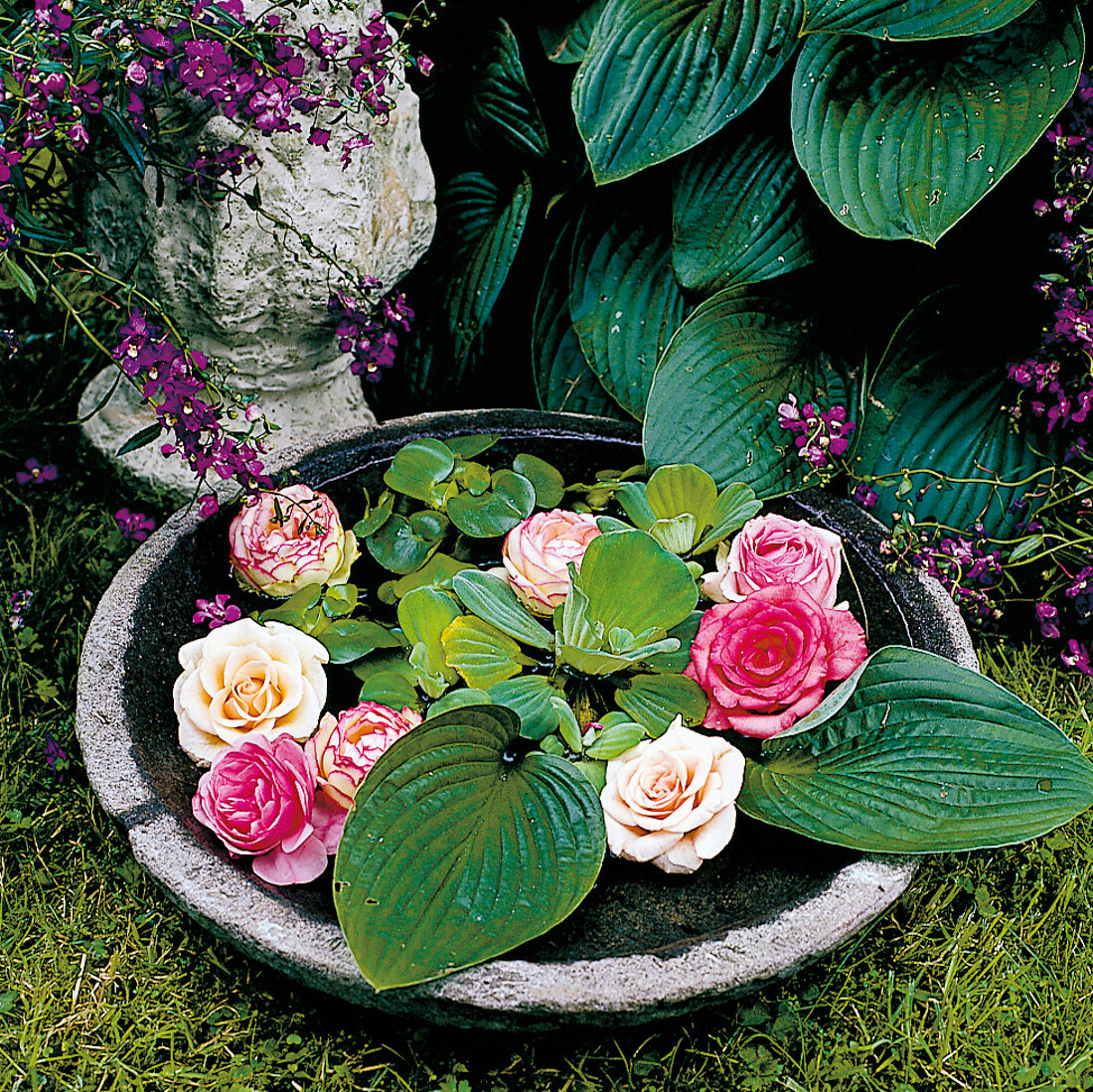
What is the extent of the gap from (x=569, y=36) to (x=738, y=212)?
423 millimetres

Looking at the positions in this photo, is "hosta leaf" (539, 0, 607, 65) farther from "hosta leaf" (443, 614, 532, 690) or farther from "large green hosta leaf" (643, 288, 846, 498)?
"hosta leaf" (443, 614, 532, 690)

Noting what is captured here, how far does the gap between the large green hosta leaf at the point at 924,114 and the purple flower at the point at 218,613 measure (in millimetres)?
852

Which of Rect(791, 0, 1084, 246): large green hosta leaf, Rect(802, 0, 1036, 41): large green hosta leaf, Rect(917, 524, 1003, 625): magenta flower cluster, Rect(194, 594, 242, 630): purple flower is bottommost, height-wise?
Rect(917, 524, 1003, 625): magenta flower cluster

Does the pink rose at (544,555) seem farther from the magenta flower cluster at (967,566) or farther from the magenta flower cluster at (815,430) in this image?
the magenta flower cluster at (967,566)

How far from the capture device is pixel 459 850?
0.94 m

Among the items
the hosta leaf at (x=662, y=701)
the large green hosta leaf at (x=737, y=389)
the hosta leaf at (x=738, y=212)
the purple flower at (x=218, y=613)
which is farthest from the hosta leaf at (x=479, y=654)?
the hosta leaf at (x=738, y=212)

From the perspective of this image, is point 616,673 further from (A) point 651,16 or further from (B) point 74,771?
(A) point 651,16

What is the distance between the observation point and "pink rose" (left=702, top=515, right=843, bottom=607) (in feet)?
3.93

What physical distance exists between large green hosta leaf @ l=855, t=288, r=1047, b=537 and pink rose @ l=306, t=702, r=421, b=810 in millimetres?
805

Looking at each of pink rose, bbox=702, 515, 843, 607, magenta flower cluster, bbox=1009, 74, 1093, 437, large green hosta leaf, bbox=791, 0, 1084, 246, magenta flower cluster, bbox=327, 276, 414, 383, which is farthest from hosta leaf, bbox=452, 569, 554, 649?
magenta flower cluster, bbox=1009, 74, 1093, 437

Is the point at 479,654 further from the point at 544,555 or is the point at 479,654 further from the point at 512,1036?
the point at 512,1036

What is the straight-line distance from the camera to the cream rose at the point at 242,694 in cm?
109

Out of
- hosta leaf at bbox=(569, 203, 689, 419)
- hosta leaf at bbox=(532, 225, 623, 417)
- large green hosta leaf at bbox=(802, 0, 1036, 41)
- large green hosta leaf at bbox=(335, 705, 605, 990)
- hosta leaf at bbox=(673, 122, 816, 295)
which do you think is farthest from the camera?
hosta leaf at bbox=(532, 225, 623, 417)

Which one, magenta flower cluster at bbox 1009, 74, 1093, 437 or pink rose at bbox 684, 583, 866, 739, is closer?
pink rose at bbox 684, 583, 866, 739
